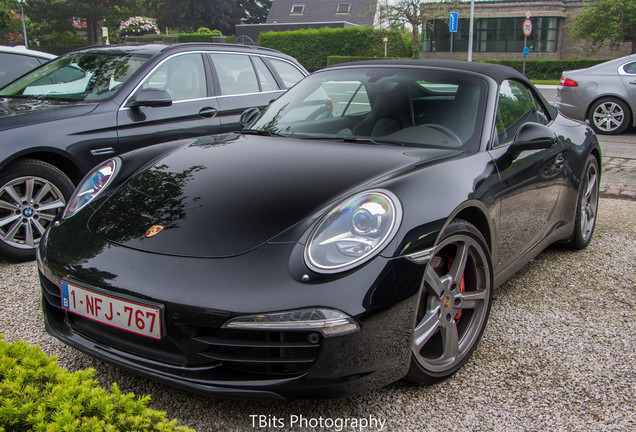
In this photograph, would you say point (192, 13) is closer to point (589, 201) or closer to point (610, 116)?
point (610, 116)

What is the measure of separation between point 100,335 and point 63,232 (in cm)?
57

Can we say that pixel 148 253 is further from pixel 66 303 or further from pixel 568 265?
pixel 568 265

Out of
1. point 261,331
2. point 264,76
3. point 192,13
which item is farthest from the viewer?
point 192,13

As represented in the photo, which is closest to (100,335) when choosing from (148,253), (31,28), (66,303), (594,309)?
(66,303)

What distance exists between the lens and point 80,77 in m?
4.82

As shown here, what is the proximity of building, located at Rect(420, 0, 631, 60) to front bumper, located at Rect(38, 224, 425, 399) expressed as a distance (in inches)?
1843

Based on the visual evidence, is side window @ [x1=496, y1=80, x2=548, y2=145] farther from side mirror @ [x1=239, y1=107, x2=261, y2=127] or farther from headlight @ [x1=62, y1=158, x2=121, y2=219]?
headlight @ [x1=62, y1=158, x2=121, y2=219]

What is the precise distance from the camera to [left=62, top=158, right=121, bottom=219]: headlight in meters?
2.82

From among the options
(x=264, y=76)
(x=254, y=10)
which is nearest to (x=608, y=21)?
(x=264, y=76)

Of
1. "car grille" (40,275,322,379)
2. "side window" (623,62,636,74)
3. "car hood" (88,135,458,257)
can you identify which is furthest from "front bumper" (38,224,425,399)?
"side window" (623,62,636,74)

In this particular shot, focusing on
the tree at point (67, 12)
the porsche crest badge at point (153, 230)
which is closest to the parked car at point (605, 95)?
the porsche crest badge at point (153, 230)

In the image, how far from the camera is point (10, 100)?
4.57m

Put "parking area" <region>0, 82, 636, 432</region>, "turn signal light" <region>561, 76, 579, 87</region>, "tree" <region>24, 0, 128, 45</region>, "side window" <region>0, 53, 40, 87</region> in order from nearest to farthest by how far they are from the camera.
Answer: "parking area" <region>0, 82, 636, 432</region> → "side window" <region>0, 53, 40, 87</region> → "turn signal light" <region>561, 76, 579, 87</region> → "tree" <region>24, 0, 128, 45</region>

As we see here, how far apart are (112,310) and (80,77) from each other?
3.29 metres
